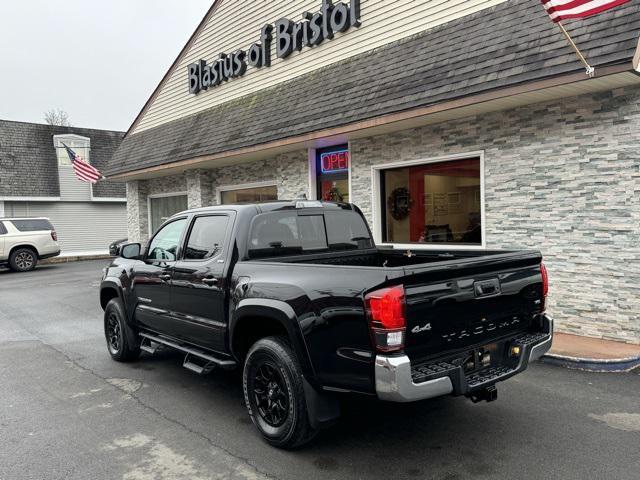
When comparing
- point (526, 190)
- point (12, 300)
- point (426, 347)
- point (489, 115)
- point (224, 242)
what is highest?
point (489, 115)

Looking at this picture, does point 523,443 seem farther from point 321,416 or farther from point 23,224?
point 23,224

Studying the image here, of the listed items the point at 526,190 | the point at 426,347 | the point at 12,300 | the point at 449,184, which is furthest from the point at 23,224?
the point at 426,347

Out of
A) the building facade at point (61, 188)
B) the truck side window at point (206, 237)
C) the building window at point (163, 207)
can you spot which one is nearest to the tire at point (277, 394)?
the truck side window at point (206, 237)

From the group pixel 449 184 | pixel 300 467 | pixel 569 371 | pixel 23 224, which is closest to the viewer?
pixel 300 467

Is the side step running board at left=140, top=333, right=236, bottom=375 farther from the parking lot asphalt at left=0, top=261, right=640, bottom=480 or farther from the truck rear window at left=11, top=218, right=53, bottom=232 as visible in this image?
the truck rear window at left=11, top=218, right=53, bottom=232

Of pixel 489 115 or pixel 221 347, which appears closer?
pixel 221 347

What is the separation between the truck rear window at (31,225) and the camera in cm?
1855

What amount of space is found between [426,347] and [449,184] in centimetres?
569

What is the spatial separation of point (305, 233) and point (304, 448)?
1926 mm

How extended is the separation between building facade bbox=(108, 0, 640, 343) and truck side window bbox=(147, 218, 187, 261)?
53.8 inches

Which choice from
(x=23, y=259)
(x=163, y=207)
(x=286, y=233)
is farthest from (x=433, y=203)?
(x=23, y=259)

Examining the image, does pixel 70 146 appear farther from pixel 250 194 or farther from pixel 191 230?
pixel 191 230

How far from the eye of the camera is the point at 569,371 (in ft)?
18.7

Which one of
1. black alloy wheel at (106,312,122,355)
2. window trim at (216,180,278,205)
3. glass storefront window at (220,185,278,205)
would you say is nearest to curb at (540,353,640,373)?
black alloy wheel at (106,312,122,355)
